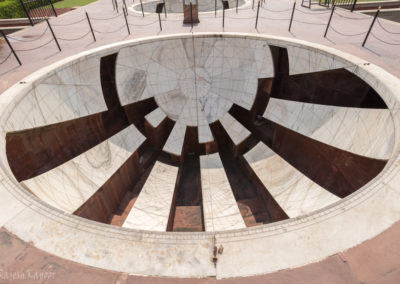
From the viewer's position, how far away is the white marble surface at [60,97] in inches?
330

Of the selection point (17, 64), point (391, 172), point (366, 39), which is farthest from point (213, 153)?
point (17, 64)

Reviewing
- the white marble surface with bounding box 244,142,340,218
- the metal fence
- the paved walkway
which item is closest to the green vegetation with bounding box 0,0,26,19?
the metal fence

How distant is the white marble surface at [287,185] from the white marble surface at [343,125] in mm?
1839

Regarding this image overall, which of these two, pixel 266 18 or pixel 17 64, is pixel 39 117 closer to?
pixel 17 64

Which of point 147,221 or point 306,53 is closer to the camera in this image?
point 147,221

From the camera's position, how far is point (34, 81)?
9.17 metres

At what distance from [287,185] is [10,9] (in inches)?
1118

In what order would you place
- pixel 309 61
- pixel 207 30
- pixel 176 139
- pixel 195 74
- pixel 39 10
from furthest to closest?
pixel 39 10, pixel 207 30, pixel 195 74, pixel 176 139, pixel 309 61

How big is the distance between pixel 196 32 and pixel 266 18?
20.7 ft

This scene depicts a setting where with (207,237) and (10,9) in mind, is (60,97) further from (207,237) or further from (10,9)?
(10,9)

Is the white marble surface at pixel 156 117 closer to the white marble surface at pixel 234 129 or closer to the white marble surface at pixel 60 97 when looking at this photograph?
the white marble surface at pixel 60 97

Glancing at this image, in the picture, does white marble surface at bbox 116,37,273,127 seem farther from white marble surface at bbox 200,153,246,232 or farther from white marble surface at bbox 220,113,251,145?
white marble surface at bbox 200,153,246,232

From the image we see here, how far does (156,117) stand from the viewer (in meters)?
12.1

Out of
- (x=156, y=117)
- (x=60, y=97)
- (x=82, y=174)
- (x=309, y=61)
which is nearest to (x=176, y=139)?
(x=156, y=117)
